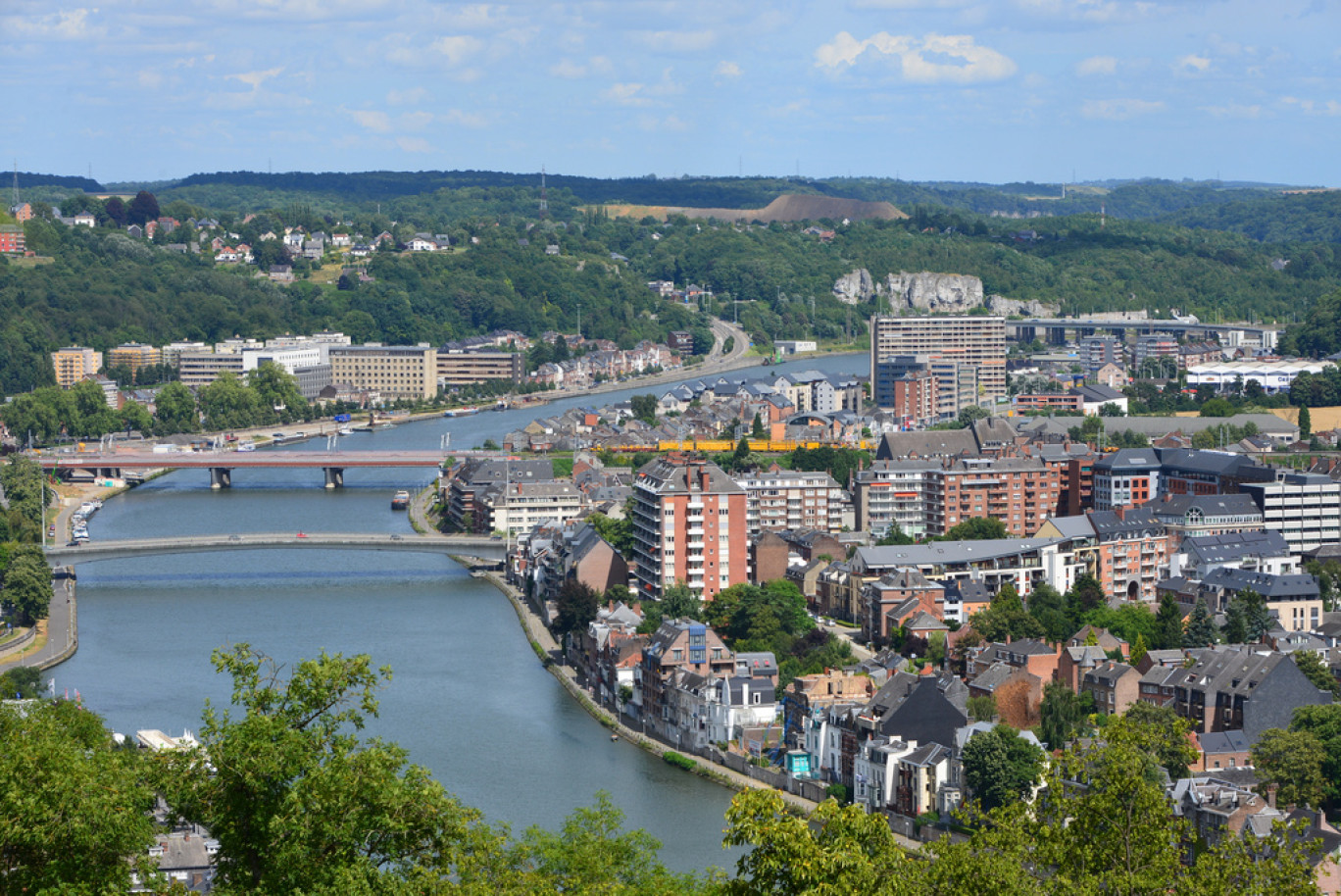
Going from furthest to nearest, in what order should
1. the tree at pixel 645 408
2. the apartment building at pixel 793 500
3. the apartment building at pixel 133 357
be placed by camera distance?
the apartment building at pixel 133 357
the tree at pixel 645 408
the apartment building at pixel 793 500

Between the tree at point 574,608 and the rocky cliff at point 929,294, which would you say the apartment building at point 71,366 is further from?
the tree at point 574,608

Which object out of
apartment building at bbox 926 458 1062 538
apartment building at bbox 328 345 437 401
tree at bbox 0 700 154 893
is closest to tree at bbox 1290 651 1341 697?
apartment building at bbox 926 458 1062 538

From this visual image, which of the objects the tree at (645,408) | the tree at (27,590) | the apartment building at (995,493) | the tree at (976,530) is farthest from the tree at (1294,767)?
the tree at (645,408)

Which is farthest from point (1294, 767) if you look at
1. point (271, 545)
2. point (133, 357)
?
point (133, 357)

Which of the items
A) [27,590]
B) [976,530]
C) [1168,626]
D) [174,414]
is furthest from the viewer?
[174,414]

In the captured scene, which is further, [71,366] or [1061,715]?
[71,366]

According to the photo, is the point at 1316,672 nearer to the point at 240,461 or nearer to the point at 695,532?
the point at 695,532

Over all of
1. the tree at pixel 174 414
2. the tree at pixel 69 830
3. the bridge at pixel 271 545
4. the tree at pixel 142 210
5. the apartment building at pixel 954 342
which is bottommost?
the tree at pixel 174 414

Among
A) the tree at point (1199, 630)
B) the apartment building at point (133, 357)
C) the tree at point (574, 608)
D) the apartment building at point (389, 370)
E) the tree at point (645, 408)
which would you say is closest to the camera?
the tree at point (1199, 630)

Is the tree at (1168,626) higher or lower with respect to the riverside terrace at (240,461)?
higher
